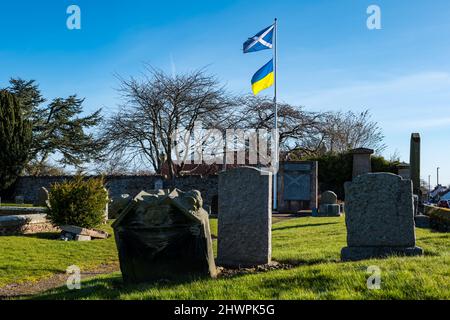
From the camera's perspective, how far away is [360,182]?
26.0 feet

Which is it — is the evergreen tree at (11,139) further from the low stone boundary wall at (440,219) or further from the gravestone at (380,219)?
the gravestone at (380,219)

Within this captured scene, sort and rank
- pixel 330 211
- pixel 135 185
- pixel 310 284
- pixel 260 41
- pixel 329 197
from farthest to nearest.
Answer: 1. pixel 135 185
2. pixel 260 41
3. pixel 329 197
4. pixel 330 211
5. pixel 310 284

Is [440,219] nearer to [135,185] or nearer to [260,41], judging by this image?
[260,41]

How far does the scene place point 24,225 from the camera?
43.2ft

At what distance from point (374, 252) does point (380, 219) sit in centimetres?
58

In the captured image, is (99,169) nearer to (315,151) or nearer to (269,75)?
(315,151)

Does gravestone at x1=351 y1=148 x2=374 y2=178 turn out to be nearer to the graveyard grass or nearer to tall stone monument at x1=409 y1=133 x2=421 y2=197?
tall stone monument at x1=409 y1=133 x2=421 y2=197

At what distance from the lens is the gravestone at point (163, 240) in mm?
6133

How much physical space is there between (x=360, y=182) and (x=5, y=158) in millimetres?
25896

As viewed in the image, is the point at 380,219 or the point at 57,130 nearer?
the point at 380,219

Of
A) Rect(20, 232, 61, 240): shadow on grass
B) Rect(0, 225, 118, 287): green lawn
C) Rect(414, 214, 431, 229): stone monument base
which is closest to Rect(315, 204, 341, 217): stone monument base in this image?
Rect(414, 214, 431, 229): stone monument base

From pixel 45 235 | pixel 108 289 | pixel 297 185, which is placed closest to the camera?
pixel 108 289

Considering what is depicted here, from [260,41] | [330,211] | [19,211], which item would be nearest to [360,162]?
[330,211]

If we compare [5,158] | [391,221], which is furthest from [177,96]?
[391,221]
